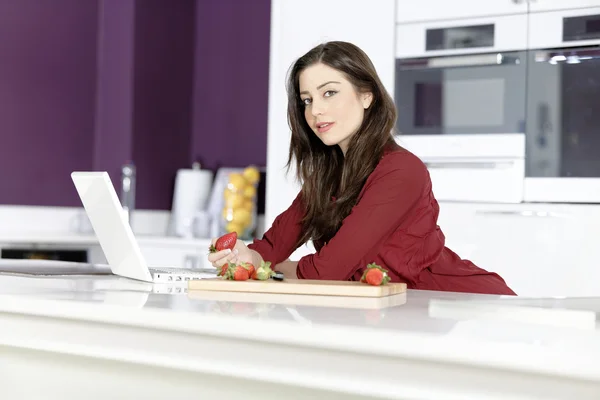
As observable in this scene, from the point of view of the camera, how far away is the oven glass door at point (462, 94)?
3.27 metres

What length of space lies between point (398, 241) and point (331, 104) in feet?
1.33

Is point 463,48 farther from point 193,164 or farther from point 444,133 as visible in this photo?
point 193,164

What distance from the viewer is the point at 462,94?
3.38 meters

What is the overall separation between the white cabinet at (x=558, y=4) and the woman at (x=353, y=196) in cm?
131

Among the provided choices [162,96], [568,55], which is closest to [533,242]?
[568,55]

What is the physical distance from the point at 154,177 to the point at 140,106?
385mm

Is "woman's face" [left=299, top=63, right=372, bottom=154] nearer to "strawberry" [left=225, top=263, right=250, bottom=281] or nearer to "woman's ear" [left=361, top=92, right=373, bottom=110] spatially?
"woman's ear" [left=361, top=92, right=373, bottom=110]

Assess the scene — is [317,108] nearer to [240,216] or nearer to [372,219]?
[372,219]

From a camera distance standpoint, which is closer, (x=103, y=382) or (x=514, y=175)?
(x=103, y=382)

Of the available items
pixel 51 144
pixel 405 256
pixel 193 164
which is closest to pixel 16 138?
pixel 51 144

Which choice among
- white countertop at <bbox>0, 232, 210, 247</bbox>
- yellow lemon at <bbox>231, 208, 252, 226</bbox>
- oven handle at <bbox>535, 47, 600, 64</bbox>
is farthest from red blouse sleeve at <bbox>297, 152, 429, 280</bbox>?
yellow lemon at <bbox>231, 208, 252, 226</bbox>

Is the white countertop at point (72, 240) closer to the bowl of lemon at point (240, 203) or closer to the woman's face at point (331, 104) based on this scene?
the bowl of lemon at point (240, 203)

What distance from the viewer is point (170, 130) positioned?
→ 14.9 ft

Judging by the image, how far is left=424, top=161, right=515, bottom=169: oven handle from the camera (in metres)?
3.26
